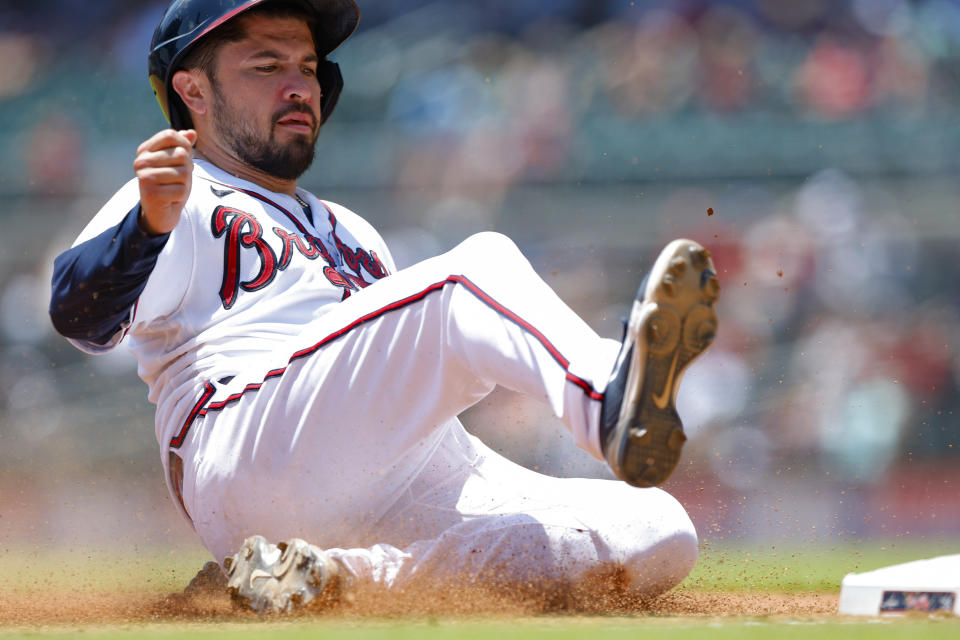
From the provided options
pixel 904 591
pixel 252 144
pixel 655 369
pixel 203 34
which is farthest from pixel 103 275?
pixel 904 591

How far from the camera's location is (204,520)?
2666mm

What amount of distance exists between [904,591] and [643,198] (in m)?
6.16

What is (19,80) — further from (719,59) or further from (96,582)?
(96,582)

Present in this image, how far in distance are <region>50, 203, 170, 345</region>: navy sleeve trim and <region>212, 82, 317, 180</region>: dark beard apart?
2.18ft

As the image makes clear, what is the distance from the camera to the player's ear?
310 cm

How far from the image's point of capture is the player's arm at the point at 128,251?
7.68ft

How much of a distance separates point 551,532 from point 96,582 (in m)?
1.70

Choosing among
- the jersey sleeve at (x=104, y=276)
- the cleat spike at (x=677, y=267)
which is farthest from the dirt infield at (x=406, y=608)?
the cleat spike at (x=677, y=267)

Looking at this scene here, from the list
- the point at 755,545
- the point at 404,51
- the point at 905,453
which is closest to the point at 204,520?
the point at 755,545

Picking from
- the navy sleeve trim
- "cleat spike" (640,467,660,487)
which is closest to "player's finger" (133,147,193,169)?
the navy sleeve trim

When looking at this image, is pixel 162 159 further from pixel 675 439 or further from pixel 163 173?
pixel 675 439

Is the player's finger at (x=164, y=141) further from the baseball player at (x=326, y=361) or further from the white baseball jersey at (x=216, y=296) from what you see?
the white baseball jersey at (x=216, y=296)

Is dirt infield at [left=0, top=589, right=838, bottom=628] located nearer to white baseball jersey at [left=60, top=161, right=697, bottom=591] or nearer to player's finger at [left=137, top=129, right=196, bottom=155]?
white baseball jersey at [left=60, top=161, right=697, bottom=591]

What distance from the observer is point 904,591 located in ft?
7.89
